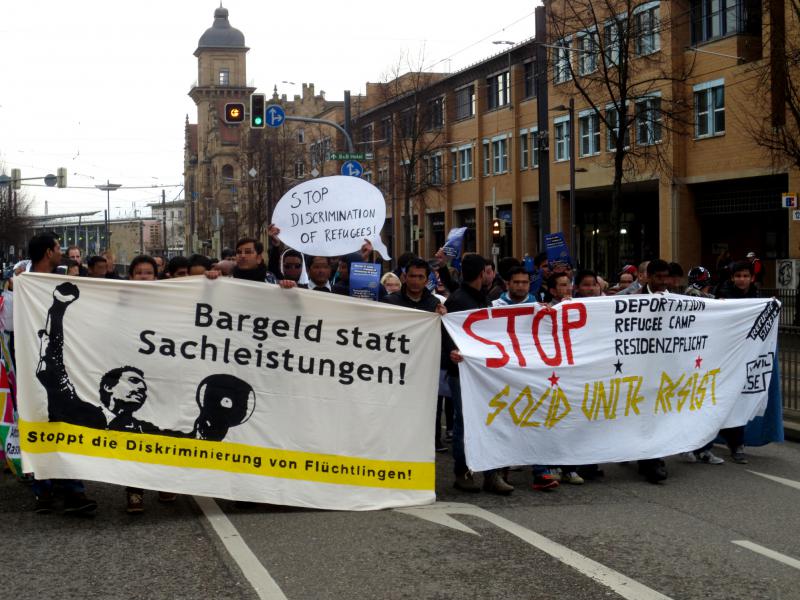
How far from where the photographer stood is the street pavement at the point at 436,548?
5.79 m

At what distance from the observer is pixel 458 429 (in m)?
8.40

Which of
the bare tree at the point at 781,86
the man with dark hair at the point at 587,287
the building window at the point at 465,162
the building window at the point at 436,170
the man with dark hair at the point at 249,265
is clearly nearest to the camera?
the man with dark hair at the point at 249,265

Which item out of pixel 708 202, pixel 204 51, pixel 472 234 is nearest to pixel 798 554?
pixel 708 202

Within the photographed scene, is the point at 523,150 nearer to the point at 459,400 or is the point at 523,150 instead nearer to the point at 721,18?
the point at 721,18

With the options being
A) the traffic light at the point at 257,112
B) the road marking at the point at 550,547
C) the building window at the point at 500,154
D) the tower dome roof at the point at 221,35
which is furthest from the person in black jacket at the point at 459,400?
the tower dome roof at the point at 221,35

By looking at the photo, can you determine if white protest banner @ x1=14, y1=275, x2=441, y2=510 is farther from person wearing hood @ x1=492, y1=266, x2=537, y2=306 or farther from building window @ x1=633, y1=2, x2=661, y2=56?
building window @ x1=633, y1=2, x2=661, y2=56

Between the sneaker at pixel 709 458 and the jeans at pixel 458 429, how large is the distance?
2.57 metres

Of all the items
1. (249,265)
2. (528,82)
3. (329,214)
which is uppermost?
(528,82)

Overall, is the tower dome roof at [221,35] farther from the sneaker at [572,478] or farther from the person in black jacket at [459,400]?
the sneaker at [572,478]

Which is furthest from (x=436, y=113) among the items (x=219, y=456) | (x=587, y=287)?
(x=219, y=456)

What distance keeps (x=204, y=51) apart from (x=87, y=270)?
109 metres

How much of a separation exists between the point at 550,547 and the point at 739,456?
389cm

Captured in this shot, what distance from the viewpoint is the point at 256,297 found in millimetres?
7844

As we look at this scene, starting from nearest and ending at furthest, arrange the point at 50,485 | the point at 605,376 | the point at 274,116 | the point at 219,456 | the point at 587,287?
the point at 219,456 → the point at 50,485 → the point at 605,376 → the point at 587,287 → the point at 274,116
